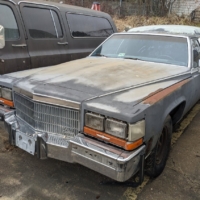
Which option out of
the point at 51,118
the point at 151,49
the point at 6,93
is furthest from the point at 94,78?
the point at 151,49

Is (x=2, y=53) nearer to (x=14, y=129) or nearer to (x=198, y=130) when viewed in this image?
(x=14, y=129)

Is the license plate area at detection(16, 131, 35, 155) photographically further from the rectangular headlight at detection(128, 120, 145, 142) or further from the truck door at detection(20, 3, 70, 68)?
the truck door at detection(20, 3, 70, 68)

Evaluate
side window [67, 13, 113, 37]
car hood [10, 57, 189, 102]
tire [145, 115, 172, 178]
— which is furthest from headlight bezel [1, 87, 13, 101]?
side window [67, 13, 113, 37]

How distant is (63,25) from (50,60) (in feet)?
2.83

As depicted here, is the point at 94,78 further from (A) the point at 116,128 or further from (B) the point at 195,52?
(B) the point at 195,52

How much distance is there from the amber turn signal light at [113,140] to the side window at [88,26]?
3.48 metres

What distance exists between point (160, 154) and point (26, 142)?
1567mm

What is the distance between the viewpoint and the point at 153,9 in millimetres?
18750

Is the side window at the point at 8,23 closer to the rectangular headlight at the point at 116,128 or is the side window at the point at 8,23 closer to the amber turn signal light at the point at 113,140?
the amber turn signal light at the point at 113,140

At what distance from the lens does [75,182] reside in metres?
2.88

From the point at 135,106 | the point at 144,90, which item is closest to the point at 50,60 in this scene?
the point at 144,90

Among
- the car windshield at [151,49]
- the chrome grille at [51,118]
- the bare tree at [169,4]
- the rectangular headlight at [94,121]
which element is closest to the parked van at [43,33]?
the car windshield at [151,49]

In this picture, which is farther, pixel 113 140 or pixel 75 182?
pixel 75 182

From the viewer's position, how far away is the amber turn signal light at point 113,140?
221 cm
